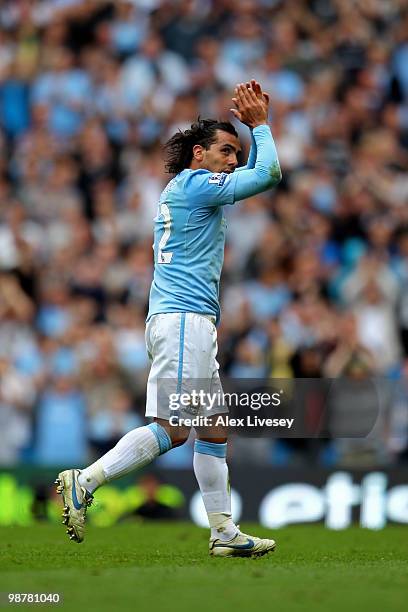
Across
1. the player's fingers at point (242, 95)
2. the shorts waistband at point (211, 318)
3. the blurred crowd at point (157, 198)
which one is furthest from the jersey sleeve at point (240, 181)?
the blurred crowd at point (157, 198)

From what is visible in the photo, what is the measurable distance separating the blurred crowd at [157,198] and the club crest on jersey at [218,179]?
201 inches

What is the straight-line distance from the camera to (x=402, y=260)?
1566cm

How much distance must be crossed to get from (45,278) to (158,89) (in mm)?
3430

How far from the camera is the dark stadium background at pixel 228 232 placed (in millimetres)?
13305

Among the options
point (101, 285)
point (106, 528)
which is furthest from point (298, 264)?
point (106, 528)

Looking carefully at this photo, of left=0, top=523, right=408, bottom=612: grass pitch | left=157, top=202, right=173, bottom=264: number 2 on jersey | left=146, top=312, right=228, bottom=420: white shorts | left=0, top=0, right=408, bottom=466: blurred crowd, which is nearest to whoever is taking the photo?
left=0, top=523, right=408, bottom=612: grass pitch

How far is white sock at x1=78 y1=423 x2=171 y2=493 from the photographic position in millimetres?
7820

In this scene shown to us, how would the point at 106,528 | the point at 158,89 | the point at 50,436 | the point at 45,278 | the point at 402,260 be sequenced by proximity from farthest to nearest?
the point at 158,89, the point at 45,278, the point at 402,260, the point at 50,436, the point at 106,528

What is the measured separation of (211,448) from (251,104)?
6.84 ft

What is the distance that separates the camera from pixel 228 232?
16.4 m

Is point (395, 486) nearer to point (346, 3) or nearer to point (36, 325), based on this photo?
point (36, 325)

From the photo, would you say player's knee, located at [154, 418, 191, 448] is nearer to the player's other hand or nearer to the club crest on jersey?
the club crest on jersey

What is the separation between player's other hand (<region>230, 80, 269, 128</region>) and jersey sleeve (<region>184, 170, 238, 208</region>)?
0.35 m

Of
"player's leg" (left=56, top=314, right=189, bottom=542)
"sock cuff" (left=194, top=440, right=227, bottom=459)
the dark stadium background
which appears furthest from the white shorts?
the dark stadium background
